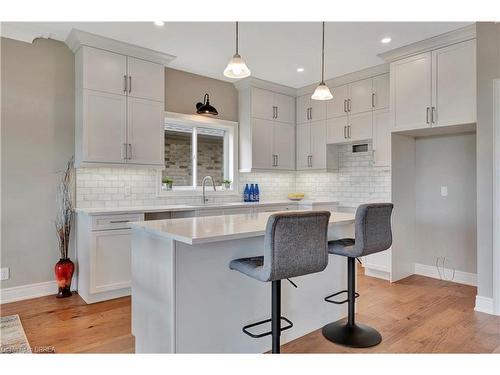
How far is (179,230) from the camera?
201cm

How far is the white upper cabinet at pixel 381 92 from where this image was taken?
4.46 m

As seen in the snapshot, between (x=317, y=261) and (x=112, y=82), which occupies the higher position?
(x=112, y=82)

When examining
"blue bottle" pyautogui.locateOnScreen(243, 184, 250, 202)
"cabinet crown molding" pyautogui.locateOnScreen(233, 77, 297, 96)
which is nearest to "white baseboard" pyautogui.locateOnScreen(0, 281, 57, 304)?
"blue bottle" pyautogui.locateOnScreen(243, 184, 250, 202)

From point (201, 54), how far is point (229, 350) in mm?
3351

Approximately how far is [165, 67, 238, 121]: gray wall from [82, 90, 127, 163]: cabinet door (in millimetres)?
860

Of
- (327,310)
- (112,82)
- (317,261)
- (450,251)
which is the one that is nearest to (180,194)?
(112,82)

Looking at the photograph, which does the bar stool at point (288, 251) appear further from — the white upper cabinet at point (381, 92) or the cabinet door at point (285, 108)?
the cabinet door at point (285, 108)

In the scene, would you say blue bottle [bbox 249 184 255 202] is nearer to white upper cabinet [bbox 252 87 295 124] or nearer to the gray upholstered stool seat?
white upper cabinet [bbox 252 87 295 124]

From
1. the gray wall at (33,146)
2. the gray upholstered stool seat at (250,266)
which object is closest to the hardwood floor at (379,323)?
the gray wall at (33,146)

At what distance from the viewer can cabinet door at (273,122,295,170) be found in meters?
5.43

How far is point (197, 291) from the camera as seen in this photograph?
1977mm

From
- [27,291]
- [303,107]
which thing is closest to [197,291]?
[27,291]
